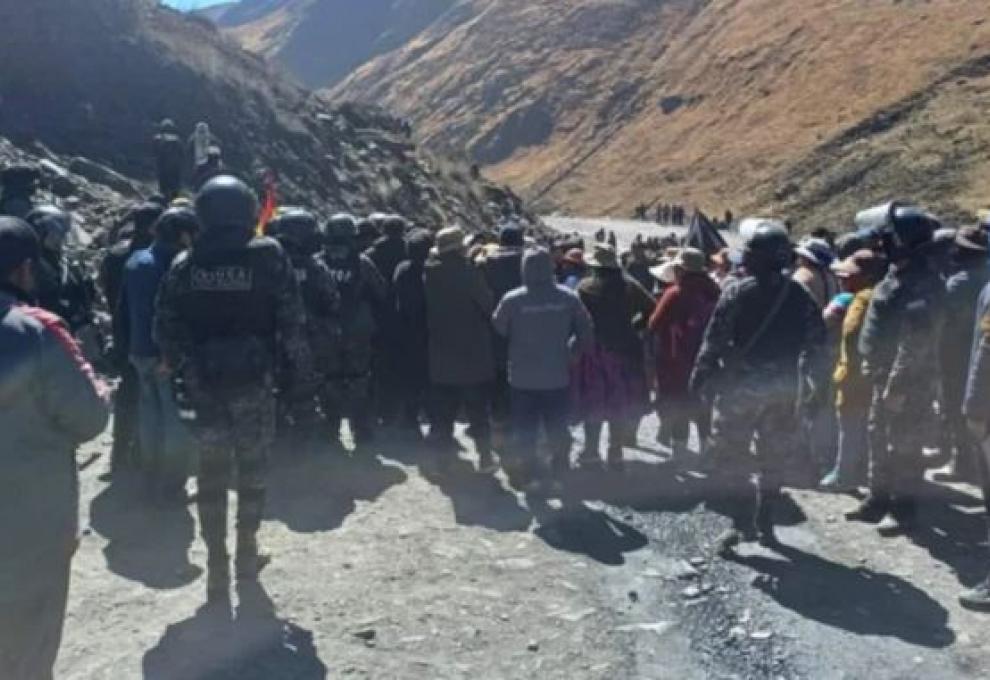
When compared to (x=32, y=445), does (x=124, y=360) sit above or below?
above

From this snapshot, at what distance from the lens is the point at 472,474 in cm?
878

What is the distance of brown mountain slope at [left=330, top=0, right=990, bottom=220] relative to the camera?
203 ft

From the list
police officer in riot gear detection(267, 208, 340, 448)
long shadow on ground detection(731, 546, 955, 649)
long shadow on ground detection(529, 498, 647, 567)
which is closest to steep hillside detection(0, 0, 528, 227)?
police officer in riot gear detection(267, 208, 340, 448)

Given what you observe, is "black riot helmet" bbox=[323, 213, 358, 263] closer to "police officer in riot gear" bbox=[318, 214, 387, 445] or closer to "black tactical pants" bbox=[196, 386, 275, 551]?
"police officer in riot gear" bbox=[318, 214, 387, 445]

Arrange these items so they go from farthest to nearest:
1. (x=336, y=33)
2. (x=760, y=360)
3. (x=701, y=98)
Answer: (x=336, y=33) < (x=701, y=98) < (x=760, y=360)

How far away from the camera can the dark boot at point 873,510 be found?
773 cm

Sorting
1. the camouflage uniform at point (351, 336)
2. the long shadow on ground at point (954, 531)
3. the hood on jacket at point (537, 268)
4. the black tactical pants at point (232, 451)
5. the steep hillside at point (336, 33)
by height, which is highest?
the steep hillside at point (336, 33)

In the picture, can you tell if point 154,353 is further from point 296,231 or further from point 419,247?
point 419,247

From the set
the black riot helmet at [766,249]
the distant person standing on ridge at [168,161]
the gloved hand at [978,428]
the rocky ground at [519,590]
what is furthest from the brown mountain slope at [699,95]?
the gloved hand at [978,428]

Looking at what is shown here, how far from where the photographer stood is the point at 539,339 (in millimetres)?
8031

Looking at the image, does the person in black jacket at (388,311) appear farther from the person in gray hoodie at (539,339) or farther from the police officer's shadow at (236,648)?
the police officer's shadow at (236,648)

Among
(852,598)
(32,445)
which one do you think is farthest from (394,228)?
(32,445)

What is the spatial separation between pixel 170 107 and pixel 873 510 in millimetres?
22335

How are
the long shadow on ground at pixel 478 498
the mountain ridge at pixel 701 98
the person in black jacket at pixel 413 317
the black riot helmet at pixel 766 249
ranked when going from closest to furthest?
the black riot helmet at pixel 766 249
the long shadow on ground at pixel 478 498
the person in black jacket at pixel 413 317
the mountain ridge at pixel 701 98
